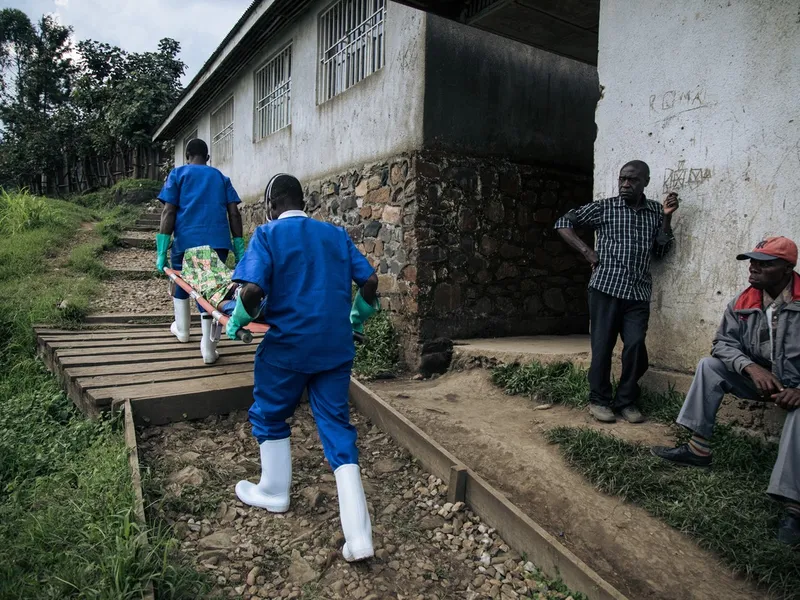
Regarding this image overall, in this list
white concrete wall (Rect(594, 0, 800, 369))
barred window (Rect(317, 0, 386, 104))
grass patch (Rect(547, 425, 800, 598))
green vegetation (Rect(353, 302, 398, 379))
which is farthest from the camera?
barred window (Rect(317, 0, 386, 104))

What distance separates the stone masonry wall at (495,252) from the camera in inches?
218

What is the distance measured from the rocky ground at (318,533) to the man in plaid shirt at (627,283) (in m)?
1.49

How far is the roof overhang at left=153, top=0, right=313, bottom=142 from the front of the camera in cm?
776

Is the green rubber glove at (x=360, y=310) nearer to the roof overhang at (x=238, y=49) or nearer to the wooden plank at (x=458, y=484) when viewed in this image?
the wooden plank at (x=458, y=484)

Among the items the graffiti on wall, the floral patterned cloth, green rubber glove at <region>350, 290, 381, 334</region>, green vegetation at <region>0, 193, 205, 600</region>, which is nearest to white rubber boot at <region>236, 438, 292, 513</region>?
green vegetation at <region>0, 193, 205, 600</region>

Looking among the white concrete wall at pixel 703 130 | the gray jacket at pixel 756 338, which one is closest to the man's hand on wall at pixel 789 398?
the gray jacket at pixel 756 338

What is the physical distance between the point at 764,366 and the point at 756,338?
0.15m

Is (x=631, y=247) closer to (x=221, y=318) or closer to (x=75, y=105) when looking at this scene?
(x=221, y=318)

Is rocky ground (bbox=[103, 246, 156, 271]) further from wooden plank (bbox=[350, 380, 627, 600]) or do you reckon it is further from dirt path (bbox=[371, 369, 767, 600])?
wooden plank (bbox=[350, 380, 627, 600])

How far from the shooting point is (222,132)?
12445 millimetres

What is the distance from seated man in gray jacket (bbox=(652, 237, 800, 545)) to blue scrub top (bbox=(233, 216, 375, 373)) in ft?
6.42

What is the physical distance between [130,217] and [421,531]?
13160 mm

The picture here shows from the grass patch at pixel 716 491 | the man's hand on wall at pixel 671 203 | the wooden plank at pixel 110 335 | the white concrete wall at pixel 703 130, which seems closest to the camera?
the grass patch at pixel 716 491

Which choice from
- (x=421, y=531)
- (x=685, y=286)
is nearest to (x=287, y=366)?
(x=421, y=531)
